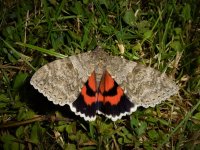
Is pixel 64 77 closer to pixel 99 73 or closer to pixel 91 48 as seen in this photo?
pixel 99 73

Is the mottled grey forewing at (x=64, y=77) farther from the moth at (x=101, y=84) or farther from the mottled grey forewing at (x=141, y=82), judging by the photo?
the mottled grey forewing at (x=141, y=82)

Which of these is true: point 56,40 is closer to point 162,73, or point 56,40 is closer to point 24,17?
point 24,17

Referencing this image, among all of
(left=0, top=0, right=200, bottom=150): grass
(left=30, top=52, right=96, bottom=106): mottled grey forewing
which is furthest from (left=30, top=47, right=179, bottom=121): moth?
(left=0, top=0, right=200, bottom=150): grass

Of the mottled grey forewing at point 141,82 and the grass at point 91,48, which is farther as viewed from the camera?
the grass at point 91,48

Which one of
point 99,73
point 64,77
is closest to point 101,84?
point 99,73

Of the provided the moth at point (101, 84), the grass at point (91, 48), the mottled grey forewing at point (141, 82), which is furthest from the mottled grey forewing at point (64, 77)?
the grass at point (91, 48)

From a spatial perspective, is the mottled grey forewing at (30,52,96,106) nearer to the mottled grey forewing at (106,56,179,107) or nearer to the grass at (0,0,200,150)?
the mottled grey forewing at (106,56,179,107)

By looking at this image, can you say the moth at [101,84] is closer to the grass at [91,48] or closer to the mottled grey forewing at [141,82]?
the mottled grey forewing at [141,82]

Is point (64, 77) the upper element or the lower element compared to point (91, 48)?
lower
